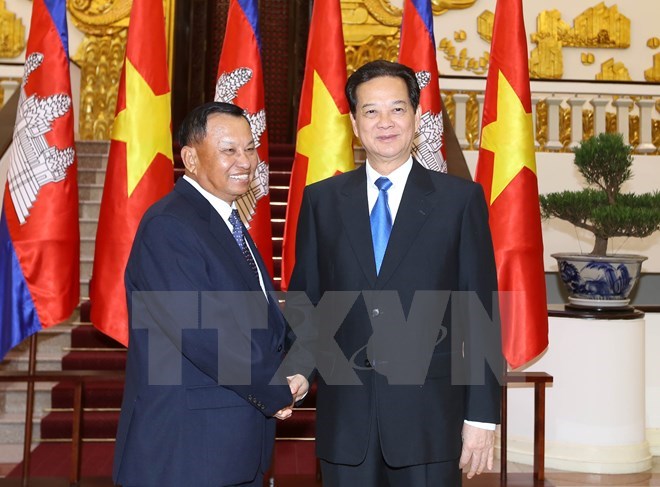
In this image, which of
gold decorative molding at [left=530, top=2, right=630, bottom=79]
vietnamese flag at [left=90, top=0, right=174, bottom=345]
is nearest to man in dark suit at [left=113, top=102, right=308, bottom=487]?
vietnamese flag at [left=90, top=0, right=174, bottom=345]

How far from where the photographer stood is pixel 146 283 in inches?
71.3

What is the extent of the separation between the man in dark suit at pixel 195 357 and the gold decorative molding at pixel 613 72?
619 centimetres

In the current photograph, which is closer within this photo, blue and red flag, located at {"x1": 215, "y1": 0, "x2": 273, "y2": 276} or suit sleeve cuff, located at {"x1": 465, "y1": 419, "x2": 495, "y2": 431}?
suit sleeve cuff, located at {"x1": 465, "y1": 419, "x2": 495, "y2": 431}

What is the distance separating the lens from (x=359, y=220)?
6.24 feet

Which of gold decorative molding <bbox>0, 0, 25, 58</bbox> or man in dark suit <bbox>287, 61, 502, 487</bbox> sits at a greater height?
gold decorative molding <bbox>0, 0, 25, 58</bbox>

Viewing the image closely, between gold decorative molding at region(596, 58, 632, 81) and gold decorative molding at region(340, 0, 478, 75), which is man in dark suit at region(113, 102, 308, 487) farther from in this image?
gold decorative molding at region(596, 58, 632, 81)

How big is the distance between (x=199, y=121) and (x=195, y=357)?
59cm

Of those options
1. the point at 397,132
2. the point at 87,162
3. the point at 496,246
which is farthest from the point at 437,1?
the point at 397,132

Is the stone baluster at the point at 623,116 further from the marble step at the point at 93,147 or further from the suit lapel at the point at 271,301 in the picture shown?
the suit lapel at the point at 271,301

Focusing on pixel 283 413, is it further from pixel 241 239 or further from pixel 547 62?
pixel 547 62

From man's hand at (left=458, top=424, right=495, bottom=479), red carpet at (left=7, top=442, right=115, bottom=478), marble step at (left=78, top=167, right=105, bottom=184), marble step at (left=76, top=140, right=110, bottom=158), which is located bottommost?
red carpet at (left=7, top=442, right=115, bottom=478)

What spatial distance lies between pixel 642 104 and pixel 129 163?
16.3 ft

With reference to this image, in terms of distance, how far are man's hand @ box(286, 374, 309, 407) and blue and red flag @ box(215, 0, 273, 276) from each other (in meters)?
Answer: 1.81

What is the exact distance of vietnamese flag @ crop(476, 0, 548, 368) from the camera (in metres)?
3.61
